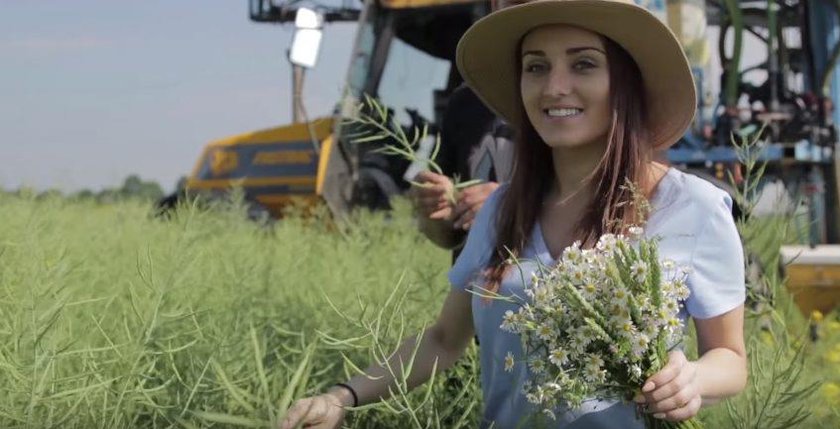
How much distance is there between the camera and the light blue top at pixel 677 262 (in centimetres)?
131

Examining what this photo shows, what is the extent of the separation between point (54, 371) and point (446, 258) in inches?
76.0

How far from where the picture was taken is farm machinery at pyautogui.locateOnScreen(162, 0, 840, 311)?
16.7 feet

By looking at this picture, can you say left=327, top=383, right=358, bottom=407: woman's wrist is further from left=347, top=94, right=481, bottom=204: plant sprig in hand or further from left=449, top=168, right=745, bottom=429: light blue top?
left=347, top=94, right=481, bottom=204: plant sprig in hand

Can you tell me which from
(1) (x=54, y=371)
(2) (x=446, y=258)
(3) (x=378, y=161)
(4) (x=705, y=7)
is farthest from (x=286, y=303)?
(3) (x=378, y=161)

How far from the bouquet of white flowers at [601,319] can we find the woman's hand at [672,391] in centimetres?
1

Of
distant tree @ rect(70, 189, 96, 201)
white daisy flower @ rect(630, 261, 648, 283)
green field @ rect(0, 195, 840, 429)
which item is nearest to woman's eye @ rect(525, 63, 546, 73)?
green field @ rect(0, 195, 840, 429)

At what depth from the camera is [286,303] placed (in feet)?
8.45

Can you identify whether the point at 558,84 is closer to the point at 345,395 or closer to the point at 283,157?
the point at 345,395

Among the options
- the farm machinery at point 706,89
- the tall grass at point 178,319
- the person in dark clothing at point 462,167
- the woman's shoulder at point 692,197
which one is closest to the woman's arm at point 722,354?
the woman's shoulder at point 692,197

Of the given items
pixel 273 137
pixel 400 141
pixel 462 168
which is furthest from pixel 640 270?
pixel 273 137

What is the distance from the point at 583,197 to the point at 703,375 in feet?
1.04

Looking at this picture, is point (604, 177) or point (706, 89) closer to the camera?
point (604, 177)

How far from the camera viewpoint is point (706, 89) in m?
5.27

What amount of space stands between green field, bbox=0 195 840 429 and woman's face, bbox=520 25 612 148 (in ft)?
0.93
